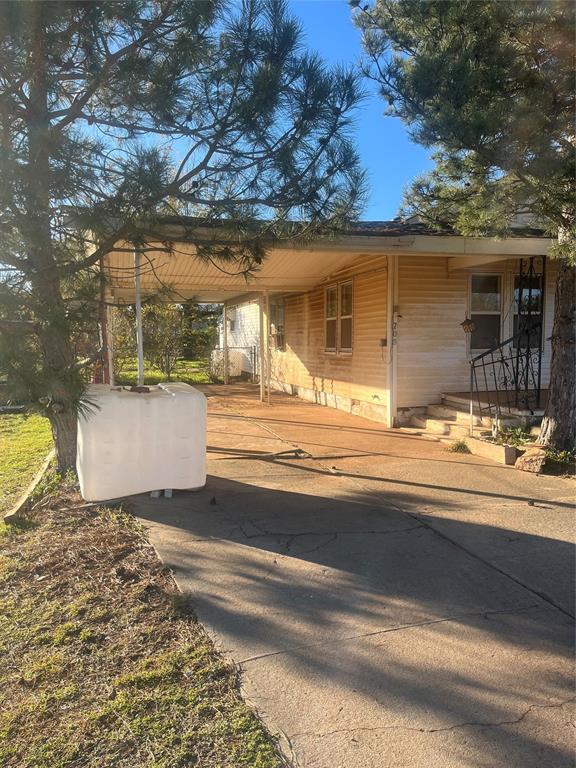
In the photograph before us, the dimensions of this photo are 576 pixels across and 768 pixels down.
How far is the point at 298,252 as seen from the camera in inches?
325

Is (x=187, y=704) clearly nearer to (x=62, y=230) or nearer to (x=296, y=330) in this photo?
(x=62, y=230)

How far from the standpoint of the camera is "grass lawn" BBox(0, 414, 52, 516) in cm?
585

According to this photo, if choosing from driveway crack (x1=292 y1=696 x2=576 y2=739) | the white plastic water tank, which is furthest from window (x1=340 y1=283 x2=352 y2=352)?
driveway crack (x1=292 y1=696 x2=576 y2=739)

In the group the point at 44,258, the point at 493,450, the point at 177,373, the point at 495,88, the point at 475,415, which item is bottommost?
the point at 493,450

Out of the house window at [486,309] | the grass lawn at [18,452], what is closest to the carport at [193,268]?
the grass lawn at [18,452]

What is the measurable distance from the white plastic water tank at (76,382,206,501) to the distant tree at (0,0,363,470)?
0.88m

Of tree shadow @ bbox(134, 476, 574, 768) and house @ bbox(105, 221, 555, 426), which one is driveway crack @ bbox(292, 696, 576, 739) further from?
house @ bbox(105, 221, 555, 426)

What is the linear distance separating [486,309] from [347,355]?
2900mm

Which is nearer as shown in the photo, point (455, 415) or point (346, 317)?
point (455, 415)

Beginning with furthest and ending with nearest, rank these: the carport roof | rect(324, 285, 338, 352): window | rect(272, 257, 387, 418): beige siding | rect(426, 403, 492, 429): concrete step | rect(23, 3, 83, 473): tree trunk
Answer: rect(324, 285, 338, 352): window
rect(272, 257, 387, 418): beige siding
rect(426, 403, 492, 429): concrete step
the carport roof
rect(23, 3, 83, 473): tree trunk

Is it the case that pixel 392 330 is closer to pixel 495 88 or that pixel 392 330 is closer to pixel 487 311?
pixel 487 311

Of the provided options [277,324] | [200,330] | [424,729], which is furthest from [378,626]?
[200,330]

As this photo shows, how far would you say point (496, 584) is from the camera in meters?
3.63

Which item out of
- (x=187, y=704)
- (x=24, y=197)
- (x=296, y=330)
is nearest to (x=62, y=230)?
(x=24, y=197)
